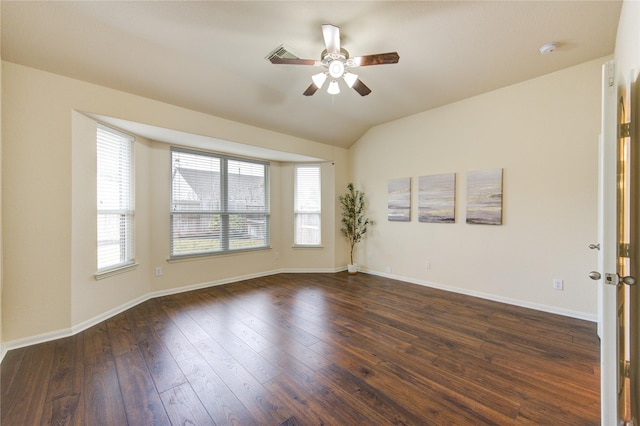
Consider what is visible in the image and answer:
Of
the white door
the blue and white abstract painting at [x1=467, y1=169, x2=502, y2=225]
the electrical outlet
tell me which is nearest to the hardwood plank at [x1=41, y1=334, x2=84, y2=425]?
the white door

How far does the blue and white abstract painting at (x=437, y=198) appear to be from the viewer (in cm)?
396

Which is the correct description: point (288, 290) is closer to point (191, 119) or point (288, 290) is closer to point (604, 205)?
point (191, 119)

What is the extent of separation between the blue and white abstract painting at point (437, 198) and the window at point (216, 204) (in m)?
2.94

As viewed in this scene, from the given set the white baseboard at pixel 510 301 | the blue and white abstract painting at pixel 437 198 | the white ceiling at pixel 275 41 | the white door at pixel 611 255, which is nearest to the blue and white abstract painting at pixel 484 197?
the blue and white abstract painting at pixel 437 198

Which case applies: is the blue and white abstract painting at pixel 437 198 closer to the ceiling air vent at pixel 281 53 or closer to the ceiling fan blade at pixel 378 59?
the ceiling fan blade at pixel 378 59

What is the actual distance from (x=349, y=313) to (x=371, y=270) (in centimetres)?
209

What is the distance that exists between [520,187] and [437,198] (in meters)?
1.08

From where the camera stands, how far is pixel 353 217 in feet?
17.4

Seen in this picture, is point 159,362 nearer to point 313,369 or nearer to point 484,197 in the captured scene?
point 313,369

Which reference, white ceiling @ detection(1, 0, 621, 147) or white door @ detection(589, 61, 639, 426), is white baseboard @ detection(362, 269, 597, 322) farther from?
white ceiling @ detection(1, 0, 621, 147)

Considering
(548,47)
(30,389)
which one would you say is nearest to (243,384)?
(30,389)

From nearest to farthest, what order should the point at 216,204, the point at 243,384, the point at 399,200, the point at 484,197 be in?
the point at 243,384
the point at 484,197
the point at 216,204
the point at 399,200

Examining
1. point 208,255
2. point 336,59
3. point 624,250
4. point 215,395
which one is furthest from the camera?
point 208,255

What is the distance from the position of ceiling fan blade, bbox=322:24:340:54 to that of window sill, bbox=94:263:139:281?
11.6 ft
